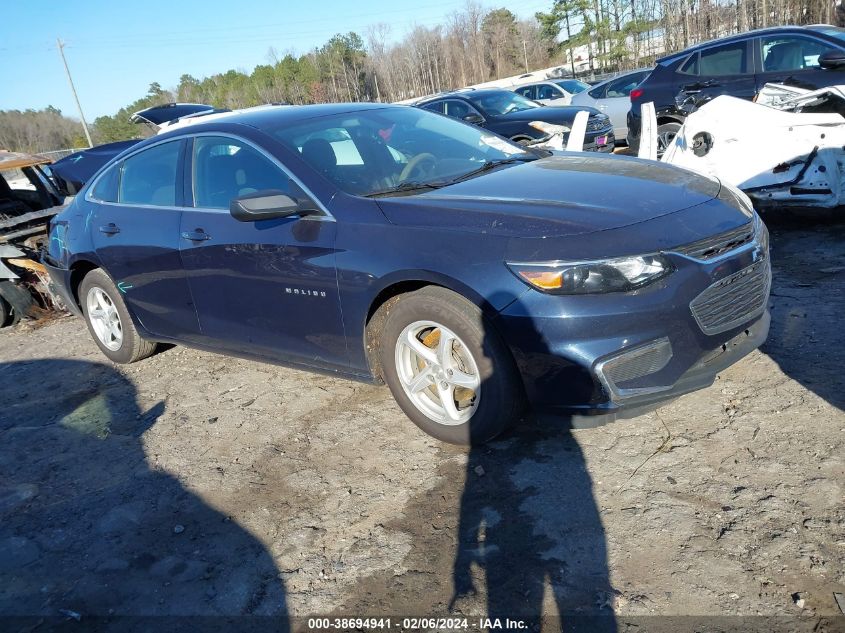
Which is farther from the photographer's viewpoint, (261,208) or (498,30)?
(498,30)

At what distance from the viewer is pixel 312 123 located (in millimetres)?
4191

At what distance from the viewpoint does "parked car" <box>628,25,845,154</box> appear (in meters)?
7.59

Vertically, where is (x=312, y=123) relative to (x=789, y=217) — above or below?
above

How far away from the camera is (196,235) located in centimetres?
422

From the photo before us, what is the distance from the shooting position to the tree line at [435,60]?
125 feet

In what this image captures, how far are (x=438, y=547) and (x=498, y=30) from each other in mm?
67583

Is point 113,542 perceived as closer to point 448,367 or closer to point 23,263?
point 448,367

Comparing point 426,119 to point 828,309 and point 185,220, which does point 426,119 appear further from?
point 828,309

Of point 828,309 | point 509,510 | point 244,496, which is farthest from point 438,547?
point 828,309

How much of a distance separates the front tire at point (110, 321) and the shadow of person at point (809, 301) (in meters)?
4.28

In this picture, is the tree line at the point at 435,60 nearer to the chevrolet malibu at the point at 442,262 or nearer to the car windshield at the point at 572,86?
the car windshield at the point at 572,86

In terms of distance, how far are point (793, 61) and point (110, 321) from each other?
7.74 metres

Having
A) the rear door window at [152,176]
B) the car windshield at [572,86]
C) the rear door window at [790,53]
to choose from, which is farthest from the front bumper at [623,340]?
the car windshield at [572,86]

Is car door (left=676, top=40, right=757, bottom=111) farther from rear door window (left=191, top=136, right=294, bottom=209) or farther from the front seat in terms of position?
rear door window (left=191, top=136, right=294, bottom=209)
